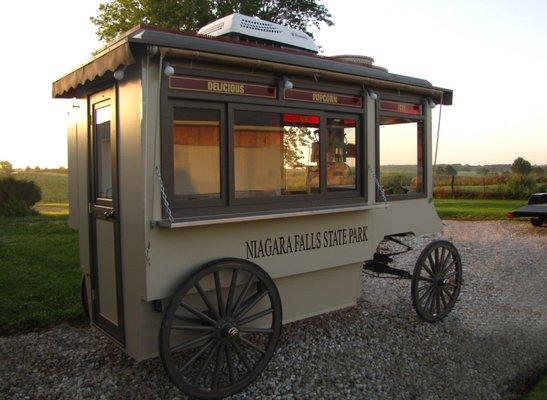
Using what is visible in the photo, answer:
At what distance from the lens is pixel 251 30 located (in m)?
4.69

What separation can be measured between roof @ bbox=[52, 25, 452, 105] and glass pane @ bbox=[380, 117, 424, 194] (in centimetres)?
56

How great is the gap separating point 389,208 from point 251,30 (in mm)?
2347

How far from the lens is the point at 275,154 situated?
468cm

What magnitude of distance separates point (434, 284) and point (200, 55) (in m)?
3.77

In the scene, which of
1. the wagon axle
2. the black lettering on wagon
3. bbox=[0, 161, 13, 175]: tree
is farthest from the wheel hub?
bbox=[0, 161, 13, 175]: tree

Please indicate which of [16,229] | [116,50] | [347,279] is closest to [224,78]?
[116,50]

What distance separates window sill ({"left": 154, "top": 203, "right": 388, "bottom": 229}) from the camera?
369cm

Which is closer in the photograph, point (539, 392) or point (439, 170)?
point (539, 392)

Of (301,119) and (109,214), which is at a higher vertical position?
(301,119)

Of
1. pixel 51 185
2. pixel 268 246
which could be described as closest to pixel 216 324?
pixel 268 246

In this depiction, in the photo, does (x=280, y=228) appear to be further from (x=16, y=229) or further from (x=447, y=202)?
(x=447, y=202)

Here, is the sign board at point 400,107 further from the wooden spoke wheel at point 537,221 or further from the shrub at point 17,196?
the shrub at point 17,196

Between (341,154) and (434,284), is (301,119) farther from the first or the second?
(434,284)

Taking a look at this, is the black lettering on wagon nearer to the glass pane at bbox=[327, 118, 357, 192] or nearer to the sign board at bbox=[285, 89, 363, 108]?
the glass pane at bbox=[327, 118, 357, 192]
